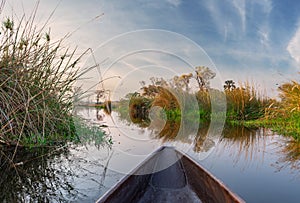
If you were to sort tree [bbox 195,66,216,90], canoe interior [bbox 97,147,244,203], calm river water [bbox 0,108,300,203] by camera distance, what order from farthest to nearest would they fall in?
tree [bbox 195,66,216,90], calm river water [bbox 0,108,300,203], canoe interior [bbox 97,147,244,203]

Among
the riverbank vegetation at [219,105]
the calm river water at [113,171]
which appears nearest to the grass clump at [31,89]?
the calm river water at [113,171]

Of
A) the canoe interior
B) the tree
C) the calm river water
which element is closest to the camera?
the canoe interior

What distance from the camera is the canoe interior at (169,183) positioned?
1.49 m

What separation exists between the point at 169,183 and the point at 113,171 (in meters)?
0.52

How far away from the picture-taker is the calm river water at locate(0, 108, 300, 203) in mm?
1881

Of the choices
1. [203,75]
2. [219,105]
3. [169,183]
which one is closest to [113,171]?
[169,183]

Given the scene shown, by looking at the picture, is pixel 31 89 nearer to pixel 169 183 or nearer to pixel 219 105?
pixel 169 183

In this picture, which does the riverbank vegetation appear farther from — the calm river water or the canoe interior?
the canoe interior

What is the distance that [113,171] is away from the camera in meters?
2.48

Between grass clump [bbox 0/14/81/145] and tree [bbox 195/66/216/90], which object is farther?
tree [bbox 195/66/216/90]

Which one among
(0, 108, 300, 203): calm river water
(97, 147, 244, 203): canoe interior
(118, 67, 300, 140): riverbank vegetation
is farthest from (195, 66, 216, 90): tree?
(97, 147, 244, 203): canoe interior

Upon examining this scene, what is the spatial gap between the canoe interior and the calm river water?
25cm

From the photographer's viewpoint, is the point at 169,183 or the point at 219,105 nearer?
the point at 169,183

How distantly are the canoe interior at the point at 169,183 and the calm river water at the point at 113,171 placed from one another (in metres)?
0.25
